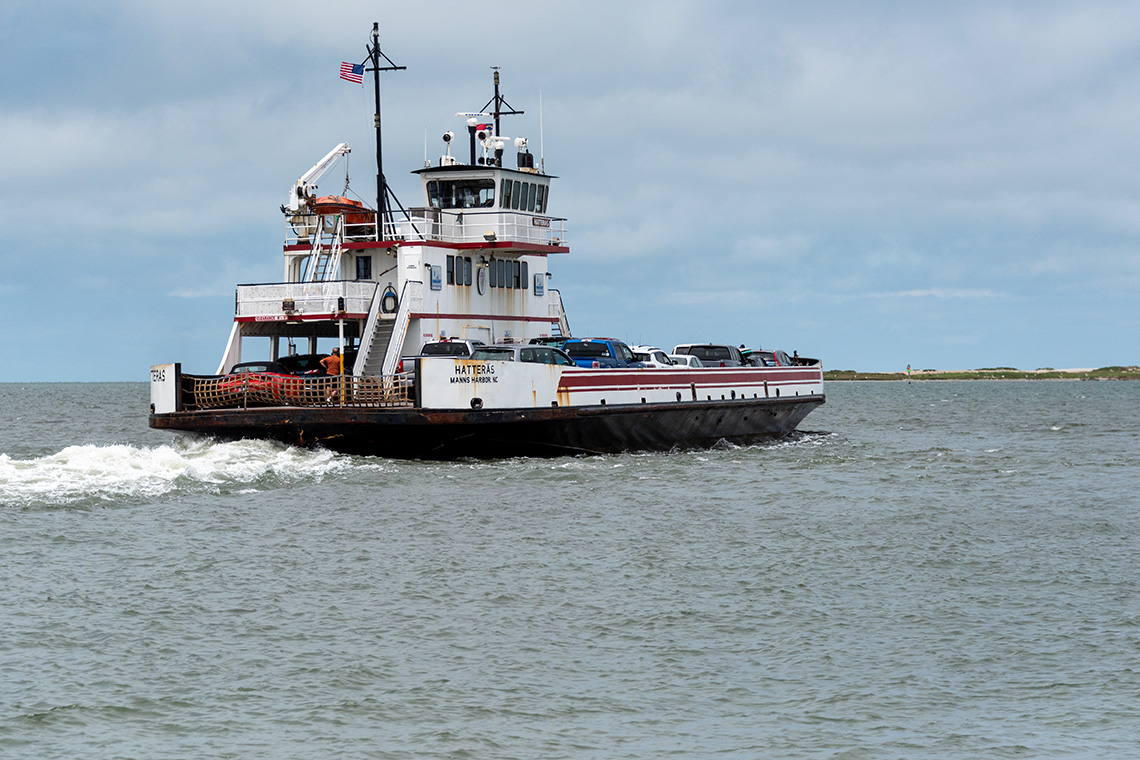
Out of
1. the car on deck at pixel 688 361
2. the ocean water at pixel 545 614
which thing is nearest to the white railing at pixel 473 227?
the car on deck at pixel 688 361

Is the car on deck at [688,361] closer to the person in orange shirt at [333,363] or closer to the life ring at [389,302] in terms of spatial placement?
the life ring at [389,302]

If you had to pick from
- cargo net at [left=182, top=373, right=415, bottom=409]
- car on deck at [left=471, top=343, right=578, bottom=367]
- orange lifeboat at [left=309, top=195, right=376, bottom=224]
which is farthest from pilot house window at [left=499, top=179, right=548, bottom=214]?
cargo net at [left=182, top=373, right=415, bottom=409]

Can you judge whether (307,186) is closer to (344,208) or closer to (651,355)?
(344,208)

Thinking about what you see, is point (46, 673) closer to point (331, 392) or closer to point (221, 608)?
point (221, 608)

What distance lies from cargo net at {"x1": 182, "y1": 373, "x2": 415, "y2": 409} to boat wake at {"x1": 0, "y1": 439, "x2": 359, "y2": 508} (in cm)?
90

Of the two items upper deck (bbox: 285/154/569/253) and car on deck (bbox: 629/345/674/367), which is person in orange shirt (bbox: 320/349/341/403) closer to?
upper deck (bbox: 285/154/569/253)

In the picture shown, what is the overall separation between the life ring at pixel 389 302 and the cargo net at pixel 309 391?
3849 millimetres

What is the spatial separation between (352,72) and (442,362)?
10.3 m

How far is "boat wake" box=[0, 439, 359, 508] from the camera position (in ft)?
69.0

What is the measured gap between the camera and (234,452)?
25594 millimetres

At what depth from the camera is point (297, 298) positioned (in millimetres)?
28766

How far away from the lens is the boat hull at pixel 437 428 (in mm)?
24969

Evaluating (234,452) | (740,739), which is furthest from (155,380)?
(740,739)

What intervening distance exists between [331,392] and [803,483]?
9545 mm
